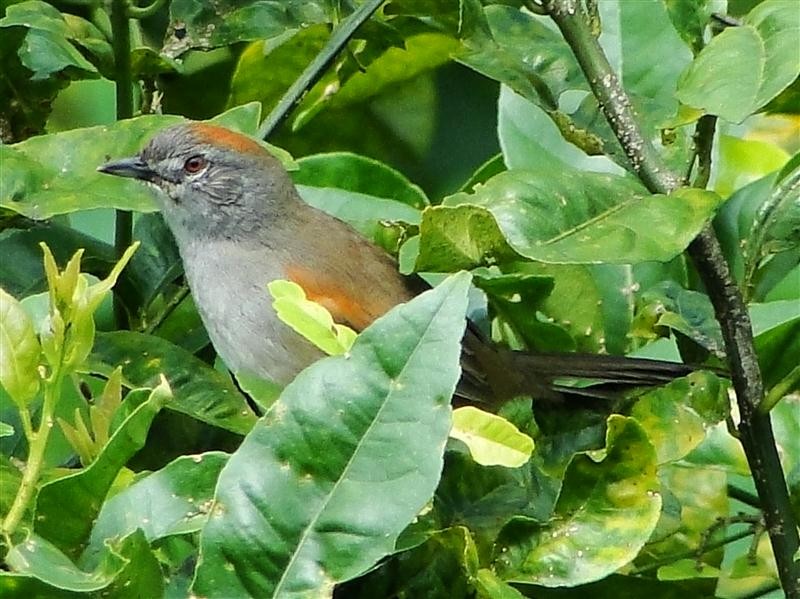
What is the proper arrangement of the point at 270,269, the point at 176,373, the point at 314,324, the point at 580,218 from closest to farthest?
the point at 314,324
the point at 580,218
the point at 176,373
the point at 270,269

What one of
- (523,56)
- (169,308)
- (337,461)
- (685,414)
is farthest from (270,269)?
(337,461)

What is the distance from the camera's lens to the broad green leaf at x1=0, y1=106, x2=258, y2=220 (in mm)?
1313

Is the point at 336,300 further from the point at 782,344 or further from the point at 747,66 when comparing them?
the point at 747,66

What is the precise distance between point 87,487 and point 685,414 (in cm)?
65

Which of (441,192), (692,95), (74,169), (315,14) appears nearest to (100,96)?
(441,192)

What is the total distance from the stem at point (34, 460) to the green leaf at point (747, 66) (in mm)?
594

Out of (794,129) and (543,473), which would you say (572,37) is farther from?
→ (794,129)

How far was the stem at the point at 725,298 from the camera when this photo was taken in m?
1.24

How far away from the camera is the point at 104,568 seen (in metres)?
0.89

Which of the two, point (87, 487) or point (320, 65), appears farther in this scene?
point (320, 65)

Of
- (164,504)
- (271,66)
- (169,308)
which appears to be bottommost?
(169,308)

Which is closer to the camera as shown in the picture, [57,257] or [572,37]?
[572,37]

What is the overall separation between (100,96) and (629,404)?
1353 mm

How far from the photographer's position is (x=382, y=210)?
67.9 inches
